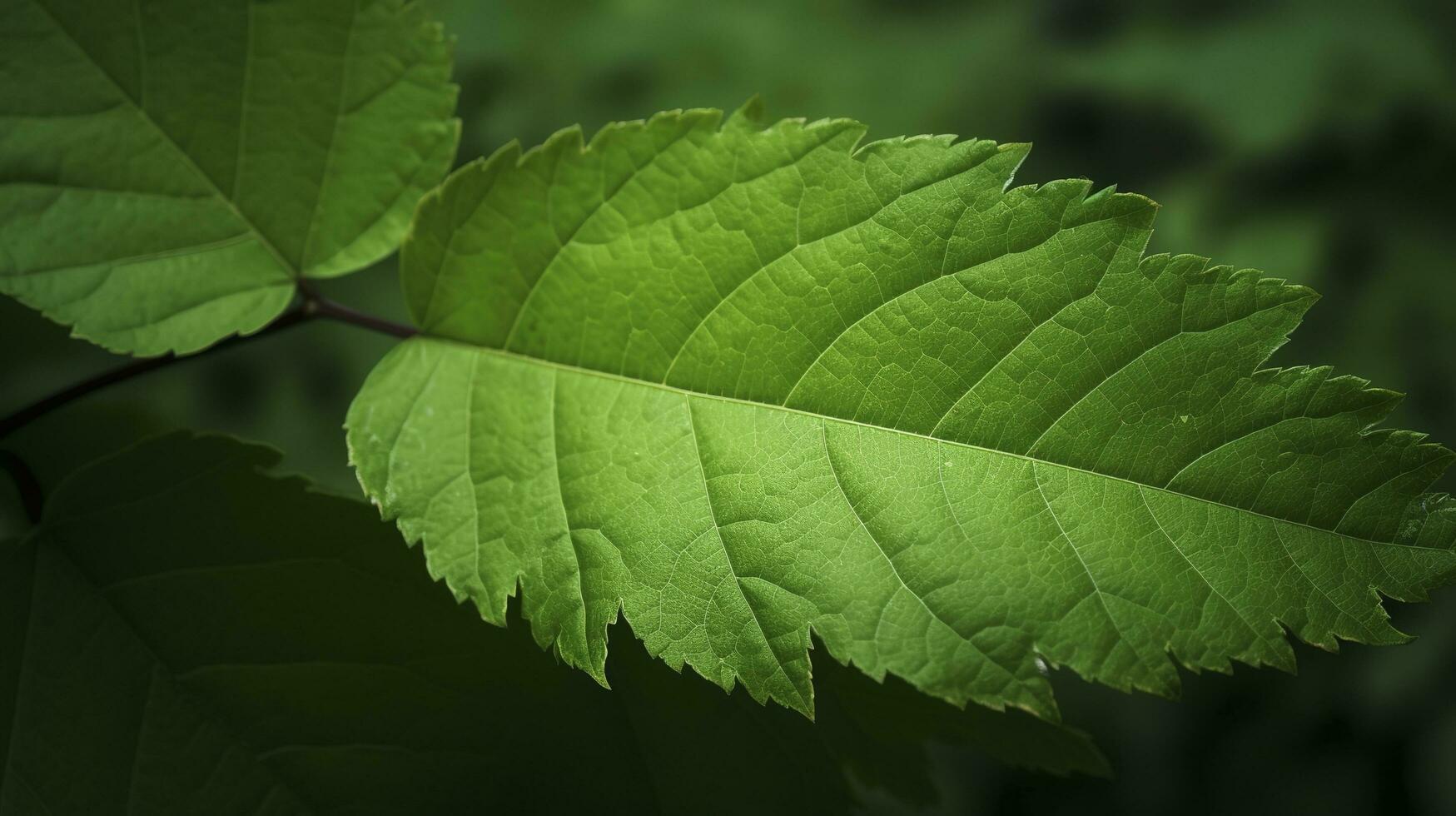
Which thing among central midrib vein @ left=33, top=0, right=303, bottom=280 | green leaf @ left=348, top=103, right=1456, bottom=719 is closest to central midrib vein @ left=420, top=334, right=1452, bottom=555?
green leaf @ left=348, top=103, right=1456, bottom=719

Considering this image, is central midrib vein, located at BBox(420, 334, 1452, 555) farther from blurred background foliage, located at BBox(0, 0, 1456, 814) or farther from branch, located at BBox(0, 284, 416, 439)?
blurred background foliage, located at BBox(0, 0, 1456, 814)

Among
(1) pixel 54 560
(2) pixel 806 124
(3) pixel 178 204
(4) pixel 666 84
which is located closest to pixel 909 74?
A: (4) pixel 666 84

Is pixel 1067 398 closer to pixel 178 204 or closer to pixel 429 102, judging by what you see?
pixel 429 102

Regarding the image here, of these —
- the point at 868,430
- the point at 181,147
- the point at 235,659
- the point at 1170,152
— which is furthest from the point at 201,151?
the point at 1170,152

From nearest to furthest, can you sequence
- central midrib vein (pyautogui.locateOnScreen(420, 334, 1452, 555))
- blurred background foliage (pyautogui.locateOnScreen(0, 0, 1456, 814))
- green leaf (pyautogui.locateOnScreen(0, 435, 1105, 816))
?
central midrib vein (pyautogui.locateOnScreen(420, 334, 1452, 555))
green leaf (pyautogui.locateOnScreen(0, 435, 1105, 816))
blurred background foliage (pyautogui.locateOnScreen(0, 0, 1456, 814))

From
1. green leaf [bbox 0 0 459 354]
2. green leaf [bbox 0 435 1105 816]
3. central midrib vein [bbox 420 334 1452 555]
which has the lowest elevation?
green leaf [bbox 0 435 1105 816]

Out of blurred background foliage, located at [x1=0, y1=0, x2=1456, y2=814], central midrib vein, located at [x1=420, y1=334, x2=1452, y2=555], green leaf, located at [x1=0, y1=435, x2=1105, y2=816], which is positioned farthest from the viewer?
blurred background foliage, located at [x1=0, y1=0, x2=1456, y2=814]

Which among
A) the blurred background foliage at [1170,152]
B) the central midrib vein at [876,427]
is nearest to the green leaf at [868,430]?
the central midrib vein at [876,427]
